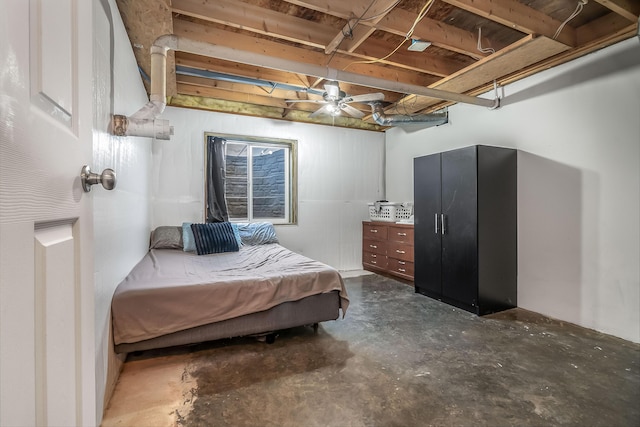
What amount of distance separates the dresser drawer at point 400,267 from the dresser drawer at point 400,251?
58 millimetres

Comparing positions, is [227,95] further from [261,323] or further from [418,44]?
[261,323]

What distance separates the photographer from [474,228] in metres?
3.09

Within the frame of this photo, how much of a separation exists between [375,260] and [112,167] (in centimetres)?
386

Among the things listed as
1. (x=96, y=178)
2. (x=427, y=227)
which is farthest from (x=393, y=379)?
(x=427, y=227)

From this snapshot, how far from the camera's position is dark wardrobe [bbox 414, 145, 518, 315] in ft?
10.2

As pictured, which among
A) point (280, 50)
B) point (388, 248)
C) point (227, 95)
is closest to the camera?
point (280, 50)

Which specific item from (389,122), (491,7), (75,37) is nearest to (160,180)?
(389,122)

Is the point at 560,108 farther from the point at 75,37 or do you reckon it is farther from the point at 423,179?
the point at 75,37

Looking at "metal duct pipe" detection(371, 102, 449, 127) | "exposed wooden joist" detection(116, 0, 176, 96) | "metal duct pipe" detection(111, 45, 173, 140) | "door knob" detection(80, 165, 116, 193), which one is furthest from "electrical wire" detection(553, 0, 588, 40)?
"door knob" detection(80, 165, 116, 193)

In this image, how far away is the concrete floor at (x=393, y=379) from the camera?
163cm

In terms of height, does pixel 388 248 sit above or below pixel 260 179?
below

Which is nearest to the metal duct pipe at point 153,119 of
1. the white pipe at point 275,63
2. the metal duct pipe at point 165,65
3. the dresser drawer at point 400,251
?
the metal duct pipe at point 165,65

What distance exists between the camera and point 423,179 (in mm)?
3750

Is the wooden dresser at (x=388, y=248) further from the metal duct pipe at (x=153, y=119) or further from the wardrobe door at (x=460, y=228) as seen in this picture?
the metal duct pipe at (x=153, y=119)
